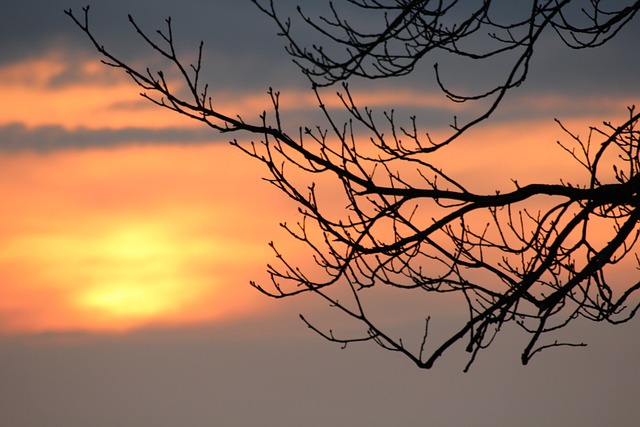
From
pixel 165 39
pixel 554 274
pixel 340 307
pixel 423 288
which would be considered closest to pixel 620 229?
pixel 554 274

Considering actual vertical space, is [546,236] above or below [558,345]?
above

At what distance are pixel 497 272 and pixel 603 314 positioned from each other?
70 cm

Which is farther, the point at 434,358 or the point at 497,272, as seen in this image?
the point at 497,272

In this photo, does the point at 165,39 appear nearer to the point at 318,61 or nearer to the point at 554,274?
the point at 318,61

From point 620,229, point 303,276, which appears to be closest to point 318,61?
point 303,276

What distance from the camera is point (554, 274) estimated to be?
532cm

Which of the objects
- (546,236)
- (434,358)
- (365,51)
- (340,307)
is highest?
(365,51)

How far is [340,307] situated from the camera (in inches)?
189

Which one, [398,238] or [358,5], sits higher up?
[358,5]

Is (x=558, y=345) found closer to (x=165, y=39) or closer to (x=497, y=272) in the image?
(x=497, y=272)

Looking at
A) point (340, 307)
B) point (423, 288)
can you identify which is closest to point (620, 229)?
point (423, 288)

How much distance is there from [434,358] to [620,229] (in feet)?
4.72

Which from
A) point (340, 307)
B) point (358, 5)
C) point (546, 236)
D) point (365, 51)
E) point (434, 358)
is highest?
point (358, 5)

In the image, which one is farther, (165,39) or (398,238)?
(398,238)
